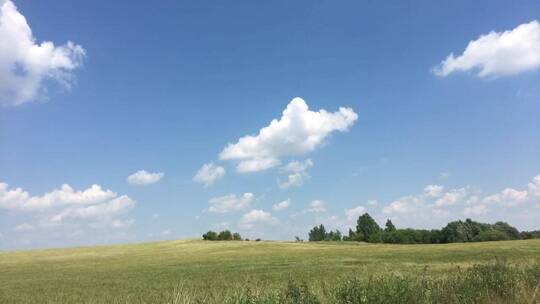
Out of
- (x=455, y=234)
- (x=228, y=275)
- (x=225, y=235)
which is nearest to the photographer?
(x=228, y=275)

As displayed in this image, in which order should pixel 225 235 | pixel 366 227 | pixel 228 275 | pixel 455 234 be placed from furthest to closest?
pixel 366 227
pixel 225 235
pixel 455 234
pixel 228 275

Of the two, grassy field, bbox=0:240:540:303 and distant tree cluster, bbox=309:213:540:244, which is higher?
distant tree cluster, bbox=309:213:540:244

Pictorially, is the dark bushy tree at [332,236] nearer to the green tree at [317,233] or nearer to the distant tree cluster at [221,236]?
the green tree at [317,233]

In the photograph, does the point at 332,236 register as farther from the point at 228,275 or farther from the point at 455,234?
the point at 228,275

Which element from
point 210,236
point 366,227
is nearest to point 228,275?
point 210,236

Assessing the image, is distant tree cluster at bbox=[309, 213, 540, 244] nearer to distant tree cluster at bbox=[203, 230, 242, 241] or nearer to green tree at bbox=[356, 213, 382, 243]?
green tree at bbox=[356, 213, 382, 243]

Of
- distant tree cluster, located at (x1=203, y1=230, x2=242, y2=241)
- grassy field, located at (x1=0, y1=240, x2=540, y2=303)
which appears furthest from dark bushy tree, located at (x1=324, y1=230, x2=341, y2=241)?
grassy field, located at (x1=0, y1=240, x2=540, y2=303)

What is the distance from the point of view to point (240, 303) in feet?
24.5

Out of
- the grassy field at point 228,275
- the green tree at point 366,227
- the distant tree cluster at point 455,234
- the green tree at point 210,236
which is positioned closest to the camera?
the grassy field at point 228,275

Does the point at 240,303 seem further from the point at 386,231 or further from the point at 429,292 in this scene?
the point at 386,231

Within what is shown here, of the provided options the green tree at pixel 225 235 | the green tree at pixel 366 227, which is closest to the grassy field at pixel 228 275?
the green tree at pixel 225 235

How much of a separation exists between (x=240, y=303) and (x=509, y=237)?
112964 mm

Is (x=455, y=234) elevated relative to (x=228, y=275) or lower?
elevated

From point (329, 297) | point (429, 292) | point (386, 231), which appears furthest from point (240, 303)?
point (386, 231)
